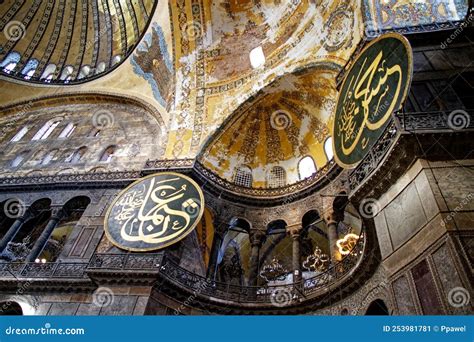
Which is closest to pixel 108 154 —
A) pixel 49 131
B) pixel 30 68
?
pixel 49 131

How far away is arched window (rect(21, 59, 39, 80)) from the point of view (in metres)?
18.0

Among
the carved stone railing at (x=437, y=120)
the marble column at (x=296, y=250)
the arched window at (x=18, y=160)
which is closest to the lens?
the carved stone railing at (x=437, y=120)

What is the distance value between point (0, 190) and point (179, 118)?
7.01 metres

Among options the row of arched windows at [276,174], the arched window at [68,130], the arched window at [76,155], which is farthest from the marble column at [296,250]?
the arched window at [68,130]

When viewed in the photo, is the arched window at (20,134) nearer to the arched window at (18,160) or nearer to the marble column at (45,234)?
the arched window at (18,160)

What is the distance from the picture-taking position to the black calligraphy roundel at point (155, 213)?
793 cm

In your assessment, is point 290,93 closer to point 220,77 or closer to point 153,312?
point 220,77

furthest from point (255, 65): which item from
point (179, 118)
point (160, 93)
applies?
point (160, 93)

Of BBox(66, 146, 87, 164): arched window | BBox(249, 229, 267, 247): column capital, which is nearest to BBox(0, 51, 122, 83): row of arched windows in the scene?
A: BBox(66, 146, 87, 164): arched window

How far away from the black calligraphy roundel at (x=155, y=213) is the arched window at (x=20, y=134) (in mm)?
9073

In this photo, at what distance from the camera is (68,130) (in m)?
15.0

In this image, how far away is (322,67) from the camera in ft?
31.4

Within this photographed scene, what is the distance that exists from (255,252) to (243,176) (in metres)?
2.88

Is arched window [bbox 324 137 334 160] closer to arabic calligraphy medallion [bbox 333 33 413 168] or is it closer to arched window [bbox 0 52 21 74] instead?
arabic calligraphy medallion [bbox 333 33 413 168]
